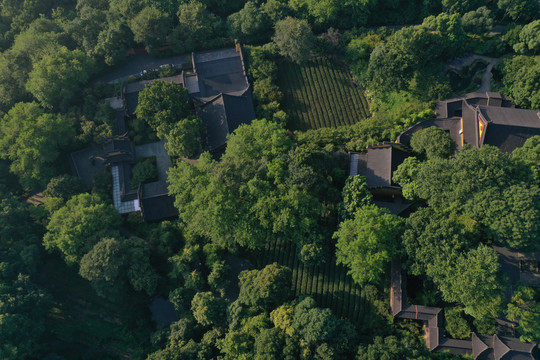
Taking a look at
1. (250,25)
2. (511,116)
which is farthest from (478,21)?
(250,25)

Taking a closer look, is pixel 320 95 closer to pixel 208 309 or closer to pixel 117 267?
pixel 208 309

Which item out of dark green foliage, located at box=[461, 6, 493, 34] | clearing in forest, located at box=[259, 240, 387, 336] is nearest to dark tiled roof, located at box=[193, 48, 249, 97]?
clearing in forest, located at box=[259, 240, 387, 336]

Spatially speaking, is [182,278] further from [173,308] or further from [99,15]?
[99,15]

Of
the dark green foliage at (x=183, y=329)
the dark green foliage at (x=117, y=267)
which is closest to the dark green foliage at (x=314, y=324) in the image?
the dark green foliage at (x=183, y=329)

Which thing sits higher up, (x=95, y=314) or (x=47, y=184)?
(x=47, y=184)

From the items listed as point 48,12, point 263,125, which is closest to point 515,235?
point 263,125

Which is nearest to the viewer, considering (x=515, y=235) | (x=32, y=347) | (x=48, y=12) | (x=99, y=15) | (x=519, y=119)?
(x=515, y=235)

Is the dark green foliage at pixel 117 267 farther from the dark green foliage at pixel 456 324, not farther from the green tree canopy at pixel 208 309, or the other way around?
the dark green foliage at pixel 456 324
